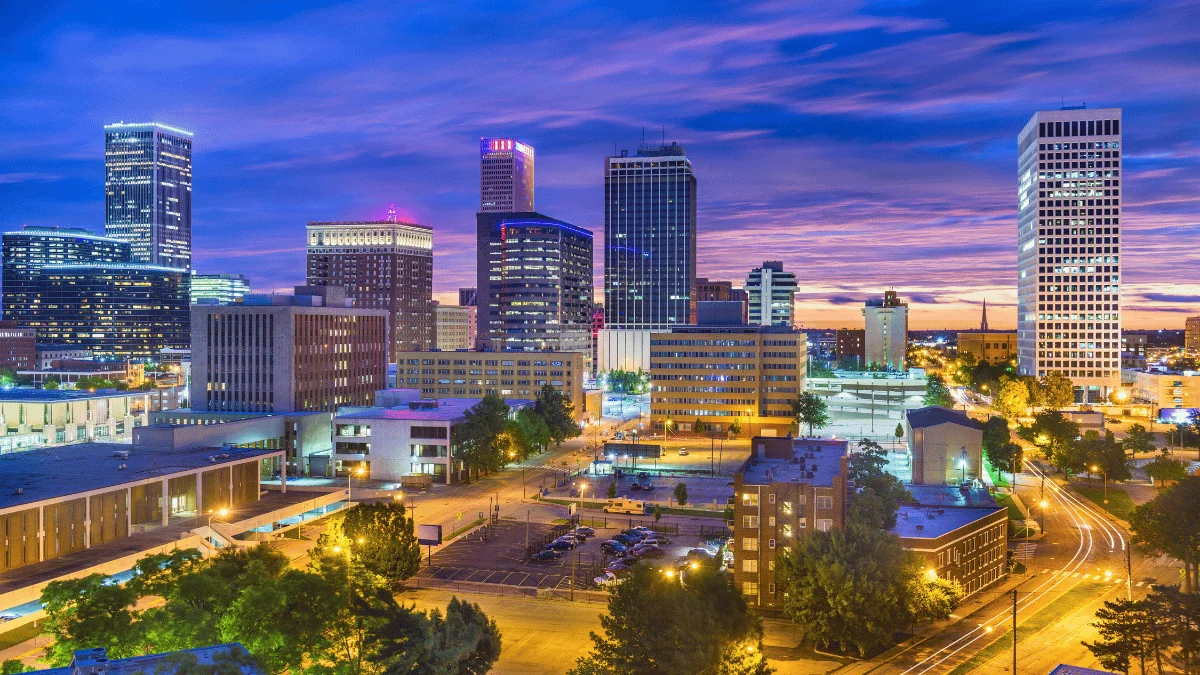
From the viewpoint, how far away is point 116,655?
38.2 metres

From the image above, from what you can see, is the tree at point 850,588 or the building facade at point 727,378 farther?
the building facade at point 727,378

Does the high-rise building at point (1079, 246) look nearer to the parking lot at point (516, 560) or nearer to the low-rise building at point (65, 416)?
the parking lot at point (516, 560)

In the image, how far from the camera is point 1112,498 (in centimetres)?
10200

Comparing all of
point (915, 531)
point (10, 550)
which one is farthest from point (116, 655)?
point (915, 531)

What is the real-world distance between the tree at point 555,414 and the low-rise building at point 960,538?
72567mm

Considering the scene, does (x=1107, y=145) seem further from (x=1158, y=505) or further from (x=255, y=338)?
(x=255, y=338)

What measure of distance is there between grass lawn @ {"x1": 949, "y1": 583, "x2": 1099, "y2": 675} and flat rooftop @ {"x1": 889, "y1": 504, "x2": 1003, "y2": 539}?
294 inches

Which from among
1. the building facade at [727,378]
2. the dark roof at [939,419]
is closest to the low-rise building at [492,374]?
the building facade at [727,378]

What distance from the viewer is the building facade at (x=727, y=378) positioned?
6486 inches

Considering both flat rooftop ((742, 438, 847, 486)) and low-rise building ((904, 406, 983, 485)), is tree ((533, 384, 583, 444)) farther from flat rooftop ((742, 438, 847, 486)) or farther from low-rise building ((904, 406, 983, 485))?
flat rooftop ((742, 438, 847, 486))

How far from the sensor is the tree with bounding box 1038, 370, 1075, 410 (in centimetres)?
17000

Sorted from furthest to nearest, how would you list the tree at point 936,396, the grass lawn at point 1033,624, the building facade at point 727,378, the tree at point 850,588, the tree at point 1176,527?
1. the tree at point 936,396
2. the building facade at point 727,378
3. the tree at point 1176,527
4. the tree at point 850,588
5. the grass lawn at point 1033,624

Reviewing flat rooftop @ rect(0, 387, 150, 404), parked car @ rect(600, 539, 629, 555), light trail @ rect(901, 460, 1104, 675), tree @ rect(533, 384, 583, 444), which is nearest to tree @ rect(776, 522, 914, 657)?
light trail @ rect(901, 460, 1104, 675)

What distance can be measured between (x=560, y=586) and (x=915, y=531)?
86.4 ft
